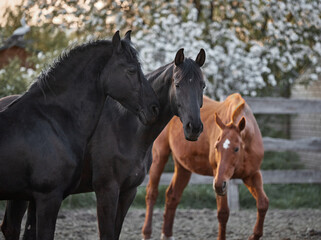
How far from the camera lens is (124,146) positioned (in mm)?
3992

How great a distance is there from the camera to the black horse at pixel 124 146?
3803 mm

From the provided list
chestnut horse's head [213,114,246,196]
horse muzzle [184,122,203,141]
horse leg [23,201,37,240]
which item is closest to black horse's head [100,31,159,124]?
horse muzzle [184,122,203,141]

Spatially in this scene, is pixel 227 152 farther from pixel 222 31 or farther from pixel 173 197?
pixel 222 31

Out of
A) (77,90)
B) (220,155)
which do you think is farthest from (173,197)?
(77,90)

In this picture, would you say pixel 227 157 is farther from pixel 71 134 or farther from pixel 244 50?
pixel 244 50

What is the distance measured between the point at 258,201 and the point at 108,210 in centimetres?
197

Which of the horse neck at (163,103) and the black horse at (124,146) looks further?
the horse neck at (163,103)

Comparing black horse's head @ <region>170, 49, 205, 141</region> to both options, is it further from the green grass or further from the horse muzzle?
the green grass

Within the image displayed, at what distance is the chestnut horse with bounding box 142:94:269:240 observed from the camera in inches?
187

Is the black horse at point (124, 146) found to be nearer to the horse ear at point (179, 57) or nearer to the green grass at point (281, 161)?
the horse ear at point (179, 57)

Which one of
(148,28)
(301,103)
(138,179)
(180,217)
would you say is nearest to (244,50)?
(148,28)

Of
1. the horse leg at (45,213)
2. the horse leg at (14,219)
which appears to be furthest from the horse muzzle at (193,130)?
the horse leg at (14,219)

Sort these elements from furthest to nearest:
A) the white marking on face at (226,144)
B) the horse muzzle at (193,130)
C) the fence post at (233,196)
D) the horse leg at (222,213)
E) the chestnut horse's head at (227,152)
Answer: the fence post at (233,196) → the horse leg at (222,213) → the white marking on face at (226,144) → the chestnut horse's head at (227,152) → the horse muzzle at (193,130)

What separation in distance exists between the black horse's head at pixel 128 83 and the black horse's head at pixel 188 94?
1.31ft
